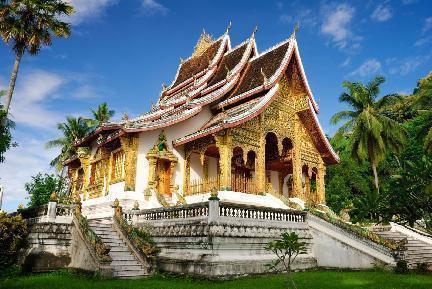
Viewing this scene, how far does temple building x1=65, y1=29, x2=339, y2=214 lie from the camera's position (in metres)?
16.4

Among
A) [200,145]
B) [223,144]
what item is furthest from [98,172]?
[223,144]

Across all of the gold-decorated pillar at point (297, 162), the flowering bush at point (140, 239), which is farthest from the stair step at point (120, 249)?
the gold-decorated pillar at point (297, 162)

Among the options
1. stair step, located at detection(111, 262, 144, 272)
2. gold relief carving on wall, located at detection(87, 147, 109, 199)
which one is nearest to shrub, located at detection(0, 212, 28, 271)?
stair step, located at detection(111, 262, 144, 272)

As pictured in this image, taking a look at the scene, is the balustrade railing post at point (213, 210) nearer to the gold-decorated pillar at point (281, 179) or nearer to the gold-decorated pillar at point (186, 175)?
the gold-decorated pillar at point (186, 175)

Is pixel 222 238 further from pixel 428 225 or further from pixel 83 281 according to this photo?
pixel 428 225

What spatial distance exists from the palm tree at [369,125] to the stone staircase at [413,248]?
7904 millimetres

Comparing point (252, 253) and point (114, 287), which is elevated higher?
point (252, 253)

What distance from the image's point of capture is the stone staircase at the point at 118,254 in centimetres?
1110

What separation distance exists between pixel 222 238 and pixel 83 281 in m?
3.97

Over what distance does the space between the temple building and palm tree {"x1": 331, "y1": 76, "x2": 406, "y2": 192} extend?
21.5ft

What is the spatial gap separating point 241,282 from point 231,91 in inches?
518

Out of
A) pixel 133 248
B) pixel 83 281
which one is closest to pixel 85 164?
pixel 133 248

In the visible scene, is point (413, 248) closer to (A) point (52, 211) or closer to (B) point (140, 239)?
(B) point (140, 239)

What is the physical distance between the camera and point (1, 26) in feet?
53.6
